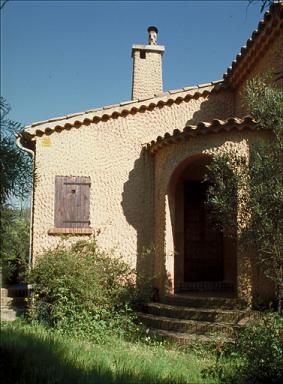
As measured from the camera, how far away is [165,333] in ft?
27.9

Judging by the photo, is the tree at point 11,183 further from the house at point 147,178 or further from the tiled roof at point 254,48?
the tiled roof at point 254,48

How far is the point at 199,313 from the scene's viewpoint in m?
8.79

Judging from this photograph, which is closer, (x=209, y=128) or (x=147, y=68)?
(x=209, y=128)

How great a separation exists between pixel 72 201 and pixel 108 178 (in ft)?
3.64

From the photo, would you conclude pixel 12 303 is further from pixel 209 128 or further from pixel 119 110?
pixel 209 128

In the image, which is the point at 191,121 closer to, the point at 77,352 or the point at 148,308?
the point at 148,308

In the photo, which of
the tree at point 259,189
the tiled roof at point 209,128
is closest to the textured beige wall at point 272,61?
the tiled roof at point 209,128

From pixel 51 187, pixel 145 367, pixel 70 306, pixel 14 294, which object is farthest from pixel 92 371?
pixel 14 294

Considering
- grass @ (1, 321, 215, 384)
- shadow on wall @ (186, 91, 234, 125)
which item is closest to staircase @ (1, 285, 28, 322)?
grass @ (1, 321, 215, 384)

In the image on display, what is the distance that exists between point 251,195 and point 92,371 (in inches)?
138

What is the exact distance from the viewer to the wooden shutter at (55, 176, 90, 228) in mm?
10977

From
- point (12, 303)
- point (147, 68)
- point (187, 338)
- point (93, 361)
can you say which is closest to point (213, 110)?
point (147, 68)

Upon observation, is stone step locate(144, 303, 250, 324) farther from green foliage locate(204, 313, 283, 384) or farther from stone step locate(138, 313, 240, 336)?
green foliage locate(204, 313, 283, 384)

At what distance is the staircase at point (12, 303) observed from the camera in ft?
35.4
